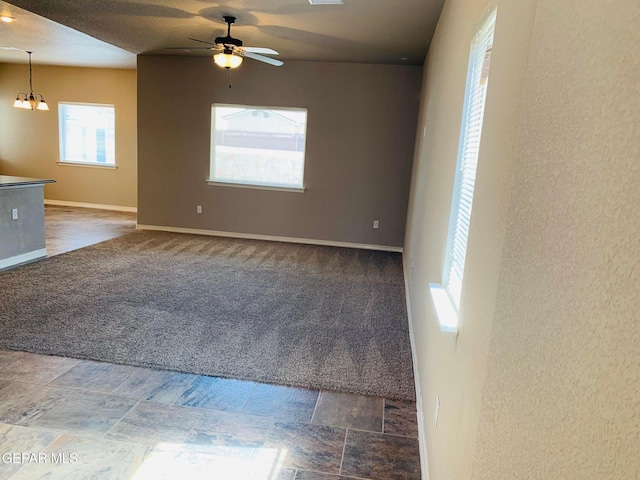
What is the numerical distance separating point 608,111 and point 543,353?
355 millimetres

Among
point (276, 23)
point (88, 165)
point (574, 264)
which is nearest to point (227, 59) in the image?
point (276, 23)

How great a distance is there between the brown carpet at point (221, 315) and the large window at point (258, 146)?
158 cm

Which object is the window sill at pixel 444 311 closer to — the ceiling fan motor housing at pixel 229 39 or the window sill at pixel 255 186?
the ceiling fan motor housing at pixel 229 39

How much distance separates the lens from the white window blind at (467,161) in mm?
1734

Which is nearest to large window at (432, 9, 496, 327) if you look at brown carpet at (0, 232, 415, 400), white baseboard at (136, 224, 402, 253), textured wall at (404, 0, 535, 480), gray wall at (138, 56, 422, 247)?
textured wall at (404, 0, 535, 480)

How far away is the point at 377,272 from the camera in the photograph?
5242mm

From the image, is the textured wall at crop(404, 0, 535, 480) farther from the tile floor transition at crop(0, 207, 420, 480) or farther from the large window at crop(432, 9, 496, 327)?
the tile floor transition at crop(0, 207, 420, 480)

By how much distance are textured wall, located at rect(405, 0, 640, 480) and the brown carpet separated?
1.68 m

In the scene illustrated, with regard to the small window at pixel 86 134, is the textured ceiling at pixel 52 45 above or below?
above

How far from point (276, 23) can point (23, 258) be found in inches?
145

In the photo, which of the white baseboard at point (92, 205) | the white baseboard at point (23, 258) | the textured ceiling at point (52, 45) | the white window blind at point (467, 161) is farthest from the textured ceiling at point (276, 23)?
the white baseboard at point (92, 205)

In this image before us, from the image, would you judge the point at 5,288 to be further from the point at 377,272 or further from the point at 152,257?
the point at 377,272

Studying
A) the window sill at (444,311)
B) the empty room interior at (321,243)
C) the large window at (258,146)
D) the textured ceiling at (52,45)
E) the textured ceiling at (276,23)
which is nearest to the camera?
the empty room interior at (321,243)

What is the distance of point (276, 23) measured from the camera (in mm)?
4434
